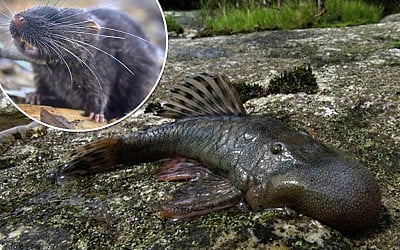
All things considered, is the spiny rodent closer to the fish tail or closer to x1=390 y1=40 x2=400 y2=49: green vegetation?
the fish tail

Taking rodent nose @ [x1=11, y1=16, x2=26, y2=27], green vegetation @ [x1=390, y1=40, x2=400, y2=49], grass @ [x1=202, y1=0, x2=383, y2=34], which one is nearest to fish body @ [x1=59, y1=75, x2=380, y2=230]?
rodent nose @ [x1=11, y1=16, x2=26, y2=27]

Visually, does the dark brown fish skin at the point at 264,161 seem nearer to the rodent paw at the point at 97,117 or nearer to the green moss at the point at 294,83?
the rodent paw at the point at 97,117

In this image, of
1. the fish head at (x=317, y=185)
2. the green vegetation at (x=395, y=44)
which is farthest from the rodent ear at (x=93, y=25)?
the green vegetation at (x=395, y=44)

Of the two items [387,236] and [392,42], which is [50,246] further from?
[392,42]

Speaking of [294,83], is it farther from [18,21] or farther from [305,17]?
[305,17]

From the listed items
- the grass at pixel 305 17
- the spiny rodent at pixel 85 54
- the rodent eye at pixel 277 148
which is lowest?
the grass at pixel 305 17

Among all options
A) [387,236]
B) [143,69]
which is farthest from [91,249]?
[387,236]

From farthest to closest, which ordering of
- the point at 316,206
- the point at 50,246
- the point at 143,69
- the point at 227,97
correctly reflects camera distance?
the point at 227,97
the point at 143,69
the point at 50,246
the point at 316,206
